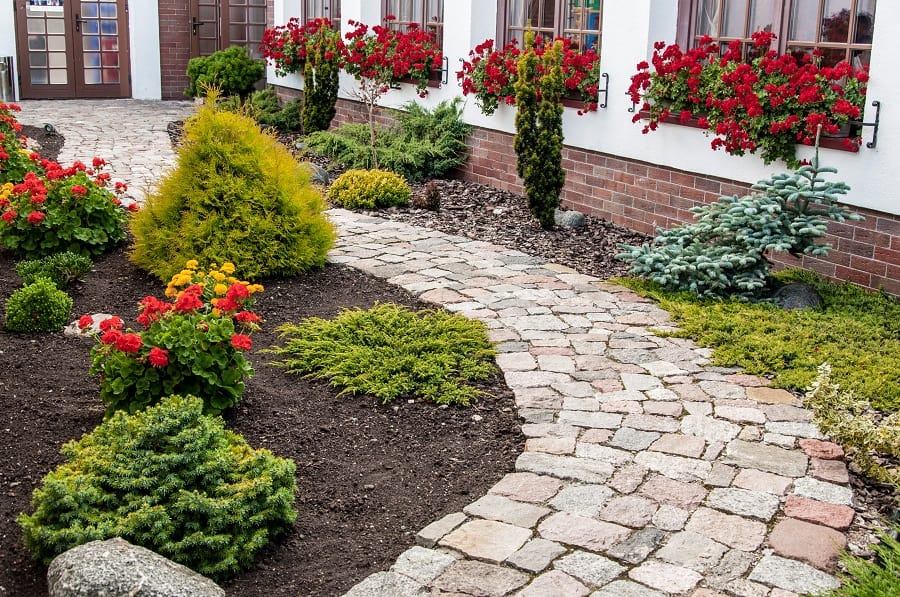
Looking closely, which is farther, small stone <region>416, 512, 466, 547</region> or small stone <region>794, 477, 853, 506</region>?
small stone <region>794, 477, 853, 506</region>

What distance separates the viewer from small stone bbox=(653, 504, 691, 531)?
3.99m

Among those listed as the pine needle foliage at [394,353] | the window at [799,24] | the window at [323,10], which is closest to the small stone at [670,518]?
the pine needle foliage at [394,353]

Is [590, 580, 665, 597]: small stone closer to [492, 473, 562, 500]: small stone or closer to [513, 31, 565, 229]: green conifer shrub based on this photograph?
[492, 473, 562, 500]: small stone

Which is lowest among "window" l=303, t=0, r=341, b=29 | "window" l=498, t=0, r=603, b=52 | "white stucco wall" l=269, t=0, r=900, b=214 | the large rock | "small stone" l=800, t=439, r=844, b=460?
"small stone" l=800, t=439, r=844, b=460

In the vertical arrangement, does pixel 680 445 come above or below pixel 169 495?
below

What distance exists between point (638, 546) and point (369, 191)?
665 cm

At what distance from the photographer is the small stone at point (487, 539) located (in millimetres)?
3789

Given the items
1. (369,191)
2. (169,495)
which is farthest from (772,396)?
(369,191)

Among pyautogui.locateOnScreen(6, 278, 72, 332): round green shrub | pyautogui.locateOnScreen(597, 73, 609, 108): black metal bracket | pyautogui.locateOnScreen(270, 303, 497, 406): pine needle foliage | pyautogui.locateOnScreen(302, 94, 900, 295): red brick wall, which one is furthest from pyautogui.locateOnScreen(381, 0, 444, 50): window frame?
pyautogui.locateOnScreen(6, 278, 72, 332): round green shrub

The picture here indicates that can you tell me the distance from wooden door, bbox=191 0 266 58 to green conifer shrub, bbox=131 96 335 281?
12.5 m

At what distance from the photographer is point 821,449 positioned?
4703 millimetres

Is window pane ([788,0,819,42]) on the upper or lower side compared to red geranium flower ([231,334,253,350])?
upper

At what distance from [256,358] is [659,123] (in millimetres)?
4455

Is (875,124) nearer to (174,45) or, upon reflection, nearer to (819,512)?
(819,512)
